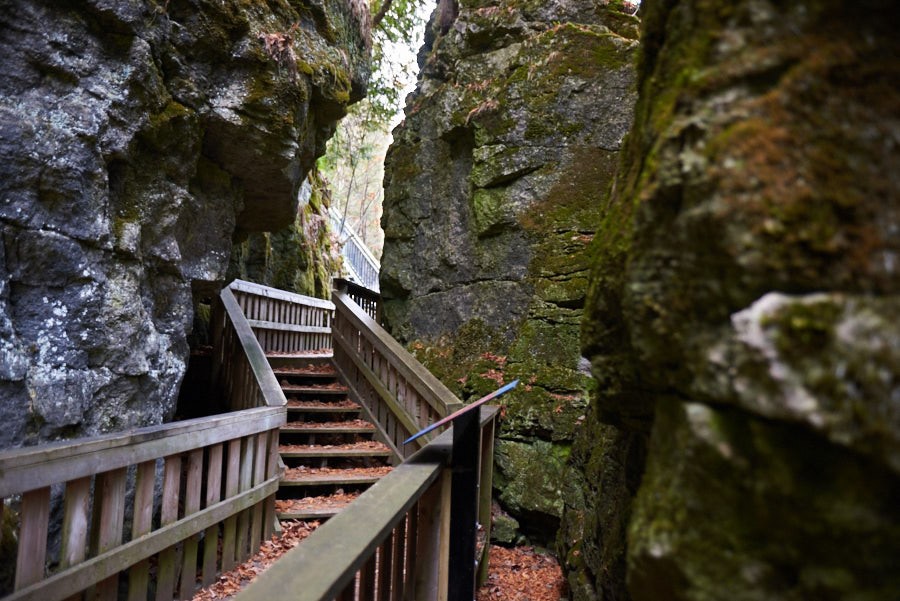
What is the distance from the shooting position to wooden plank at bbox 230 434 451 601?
3.59 feet

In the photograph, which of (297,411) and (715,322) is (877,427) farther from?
(297,411)

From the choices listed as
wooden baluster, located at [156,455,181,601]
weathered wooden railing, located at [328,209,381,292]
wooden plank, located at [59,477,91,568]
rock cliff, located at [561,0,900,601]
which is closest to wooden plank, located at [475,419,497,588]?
A: wooden baluster, located at [156,455,181,601]

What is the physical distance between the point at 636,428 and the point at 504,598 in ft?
10.8

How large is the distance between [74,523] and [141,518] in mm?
478

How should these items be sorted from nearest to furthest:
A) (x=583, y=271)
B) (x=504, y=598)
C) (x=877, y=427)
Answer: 1. (x=877, y=427)
2. (x=504, y=598)
3. (x=583, y=271)

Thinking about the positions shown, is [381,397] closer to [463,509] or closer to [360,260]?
[463,509]

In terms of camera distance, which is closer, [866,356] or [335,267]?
[866,356]

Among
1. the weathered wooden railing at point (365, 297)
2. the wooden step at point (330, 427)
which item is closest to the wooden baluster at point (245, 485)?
the wooden step at point (330, 427)

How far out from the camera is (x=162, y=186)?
14.8 ft

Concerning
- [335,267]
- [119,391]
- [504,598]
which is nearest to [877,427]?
[504,598]

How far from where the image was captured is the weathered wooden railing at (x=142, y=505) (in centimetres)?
246

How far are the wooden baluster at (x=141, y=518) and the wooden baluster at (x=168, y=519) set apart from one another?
164 mm

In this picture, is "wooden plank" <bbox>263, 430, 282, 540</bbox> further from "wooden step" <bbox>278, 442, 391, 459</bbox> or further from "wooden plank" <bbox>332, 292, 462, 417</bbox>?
"wooden plank" <bbox>332, 292, 462, 417</bbox>

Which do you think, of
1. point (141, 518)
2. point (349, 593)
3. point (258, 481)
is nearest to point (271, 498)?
point (258, 481)
